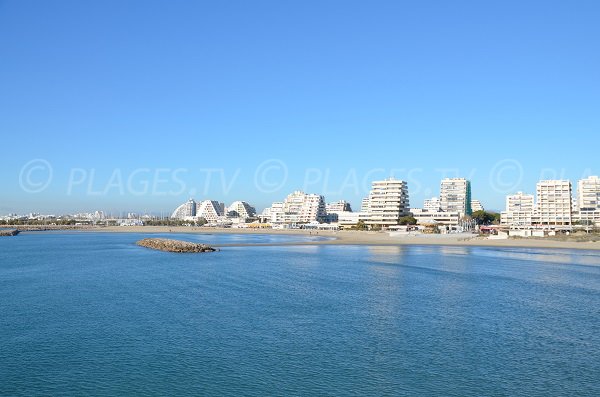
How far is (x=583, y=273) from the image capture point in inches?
1437

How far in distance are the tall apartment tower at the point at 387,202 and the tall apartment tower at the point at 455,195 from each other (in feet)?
121

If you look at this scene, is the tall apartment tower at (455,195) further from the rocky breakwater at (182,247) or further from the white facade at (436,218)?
the rocky breakwater at (182,247)

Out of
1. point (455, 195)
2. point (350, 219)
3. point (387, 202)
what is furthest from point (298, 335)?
point (455, 195)

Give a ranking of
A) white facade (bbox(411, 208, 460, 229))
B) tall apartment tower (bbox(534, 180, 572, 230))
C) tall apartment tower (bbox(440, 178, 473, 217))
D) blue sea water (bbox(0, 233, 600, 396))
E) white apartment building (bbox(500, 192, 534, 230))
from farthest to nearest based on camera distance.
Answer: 1. tall apartment tower (bbox(440, 178, 473, 217))
2. white apartment building (bbox(500, 192, 534, 230))
3. white facade (bbox(411, 208, 460, 229))
4. tall apartment tower (bbox(534, 180, 572, 230))
5. blue sea water (bbox(0, 233, 600, 396))

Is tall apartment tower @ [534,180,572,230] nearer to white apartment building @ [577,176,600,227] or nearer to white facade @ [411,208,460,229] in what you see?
white apartment building @ [577,176,600,227]

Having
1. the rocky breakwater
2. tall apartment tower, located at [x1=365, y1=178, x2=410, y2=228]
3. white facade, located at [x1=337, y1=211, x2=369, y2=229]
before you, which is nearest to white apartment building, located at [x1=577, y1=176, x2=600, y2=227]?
tall apartment tower, located at [x1=365, y1=178, x2=410, y2=228]

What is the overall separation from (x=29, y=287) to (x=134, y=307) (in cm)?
939

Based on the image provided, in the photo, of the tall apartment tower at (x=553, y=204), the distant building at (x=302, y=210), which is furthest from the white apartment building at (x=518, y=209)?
the distant building at (x=302, y=210)

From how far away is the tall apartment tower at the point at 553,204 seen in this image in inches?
5133

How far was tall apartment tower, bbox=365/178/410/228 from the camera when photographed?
133m

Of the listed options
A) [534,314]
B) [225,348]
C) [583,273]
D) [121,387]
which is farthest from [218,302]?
[583,273]

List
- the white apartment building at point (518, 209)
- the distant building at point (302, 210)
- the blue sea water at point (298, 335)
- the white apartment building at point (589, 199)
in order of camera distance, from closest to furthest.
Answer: the blue sea water at point (298, 335), the white apartment building at point (589, 199), the white apartment building at point (518, 209), the distant building at point (302, 210)

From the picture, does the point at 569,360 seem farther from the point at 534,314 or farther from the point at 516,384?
the point at 534,314

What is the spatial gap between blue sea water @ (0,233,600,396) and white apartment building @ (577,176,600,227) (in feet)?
383
